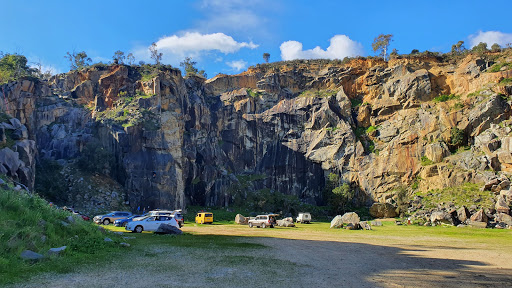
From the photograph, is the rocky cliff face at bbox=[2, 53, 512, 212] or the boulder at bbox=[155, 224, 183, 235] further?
the rocky cliff face at bbox=[2, 53, 512, 212]

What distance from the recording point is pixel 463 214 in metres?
44.0

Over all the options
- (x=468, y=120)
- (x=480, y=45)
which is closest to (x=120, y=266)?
(x=468, y=120)

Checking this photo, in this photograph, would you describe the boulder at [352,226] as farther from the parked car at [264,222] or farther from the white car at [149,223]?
the white car at [149,223]

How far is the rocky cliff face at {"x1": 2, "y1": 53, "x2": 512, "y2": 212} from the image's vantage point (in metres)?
57.8

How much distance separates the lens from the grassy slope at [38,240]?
1031 cm

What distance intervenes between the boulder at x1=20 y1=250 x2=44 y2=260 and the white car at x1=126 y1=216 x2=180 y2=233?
1354 cm

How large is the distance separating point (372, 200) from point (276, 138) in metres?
23.8

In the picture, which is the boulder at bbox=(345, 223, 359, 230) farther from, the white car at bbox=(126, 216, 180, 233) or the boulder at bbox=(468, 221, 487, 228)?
the white car at bbox=(126, 216, 180, 233)

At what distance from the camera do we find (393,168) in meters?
63.8

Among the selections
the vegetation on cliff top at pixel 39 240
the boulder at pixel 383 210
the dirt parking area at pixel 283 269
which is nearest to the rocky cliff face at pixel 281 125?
the boulder at pixel 383 210

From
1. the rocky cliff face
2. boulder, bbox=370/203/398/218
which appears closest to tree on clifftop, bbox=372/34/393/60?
the rocky cliff face

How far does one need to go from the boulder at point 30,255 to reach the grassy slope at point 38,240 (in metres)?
0.14

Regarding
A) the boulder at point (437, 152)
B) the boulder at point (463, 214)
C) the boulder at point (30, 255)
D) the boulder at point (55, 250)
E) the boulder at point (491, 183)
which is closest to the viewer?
the boulder at point (30, 255)

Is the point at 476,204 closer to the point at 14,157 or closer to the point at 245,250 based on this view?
the point at 245,250
